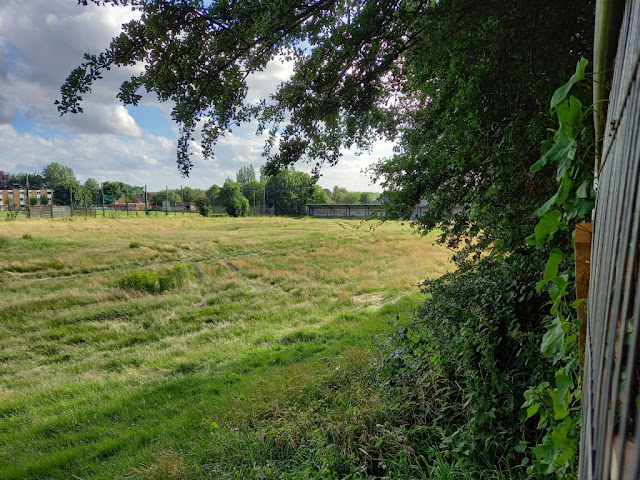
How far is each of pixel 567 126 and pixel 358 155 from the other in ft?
23.1

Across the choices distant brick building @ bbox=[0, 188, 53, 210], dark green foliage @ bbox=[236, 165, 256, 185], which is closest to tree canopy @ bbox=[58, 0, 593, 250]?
distant brick building @ bbox=[0, 188, 53, 210]

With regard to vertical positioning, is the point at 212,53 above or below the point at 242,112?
above

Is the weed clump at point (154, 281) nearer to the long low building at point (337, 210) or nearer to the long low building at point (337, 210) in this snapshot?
the long low building at point (337, 210)

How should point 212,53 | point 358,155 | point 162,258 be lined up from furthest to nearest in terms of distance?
point 162,258, point 358,155, point 212,53

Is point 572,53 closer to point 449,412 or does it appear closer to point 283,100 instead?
point 283,100

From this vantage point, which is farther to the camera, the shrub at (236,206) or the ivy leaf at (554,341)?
the shrub at (236,206)

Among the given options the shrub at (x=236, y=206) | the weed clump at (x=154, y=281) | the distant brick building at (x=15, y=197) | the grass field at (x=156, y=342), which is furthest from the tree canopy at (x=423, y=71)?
the shrub at (x=236, y=206)

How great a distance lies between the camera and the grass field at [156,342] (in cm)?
491

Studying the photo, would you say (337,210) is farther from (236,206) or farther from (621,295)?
(621,295)

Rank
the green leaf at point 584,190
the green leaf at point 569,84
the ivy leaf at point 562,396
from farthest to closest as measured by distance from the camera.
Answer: the ivy leaf at point 562,396 < the green leaf at point 584,190 < the green leaf at point 569,84

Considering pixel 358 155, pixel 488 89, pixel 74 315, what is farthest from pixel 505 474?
pixel 74 315

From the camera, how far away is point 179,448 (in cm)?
436

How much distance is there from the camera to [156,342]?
9.59 m

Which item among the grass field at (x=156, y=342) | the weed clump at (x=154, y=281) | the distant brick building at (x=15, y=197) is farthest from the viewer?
the distant brick building at (x=15, y=197)
